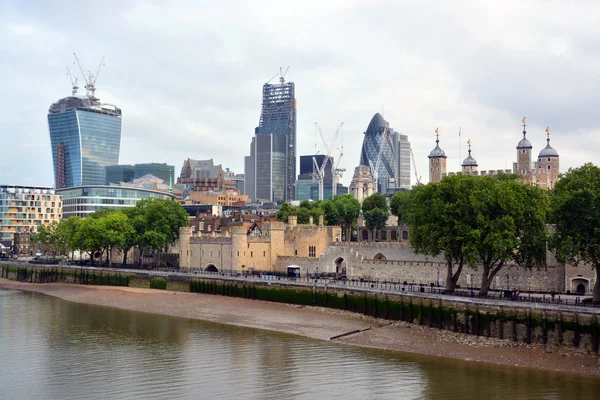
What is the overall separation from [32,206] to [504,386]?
568ft

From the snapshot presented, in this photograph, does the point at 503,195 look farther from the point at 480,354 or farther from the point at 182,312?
the point at 182,312

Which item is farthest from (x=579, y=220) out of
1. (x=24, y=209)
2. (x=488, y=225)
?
(x=24, y=209)

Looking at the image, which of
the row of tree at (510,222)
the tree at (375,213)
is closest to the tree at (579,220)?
the row of tree at (510,222)

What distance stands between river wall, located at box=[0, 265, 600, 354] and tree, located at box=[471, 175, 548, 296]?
4650mm

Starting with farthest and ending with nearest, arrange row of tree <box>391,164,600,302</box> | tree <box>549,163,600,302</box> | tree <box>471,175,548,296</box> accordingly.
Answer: tree <box>471,175,548,296</box>
row of tree <box>391,164,600,302</box>
tree <box>549,163,600,302</box>

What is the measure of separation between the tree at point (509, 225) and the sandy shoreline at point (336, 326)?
8540 millimetres

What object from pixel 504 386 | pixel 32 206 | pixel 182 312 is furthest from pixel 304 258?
pixel 32 206

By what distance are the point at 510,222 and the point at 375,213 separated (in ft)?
239

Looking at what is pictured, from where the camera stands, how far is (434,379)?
43594mm

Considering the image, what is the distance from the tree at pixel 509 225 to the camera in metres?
58.8

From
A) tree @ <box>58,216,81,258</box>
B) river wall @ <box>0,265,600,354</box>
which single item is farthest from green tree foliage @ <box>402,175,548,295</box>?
tree @ <box>58,216,81,258</box>

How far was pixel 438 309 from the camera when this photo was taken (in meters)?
58.8

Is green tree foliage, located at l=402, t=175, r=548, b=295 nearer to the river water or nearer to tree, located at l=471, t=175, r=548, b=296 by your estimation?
tree, located at l=471, t=175, r=548, b=296

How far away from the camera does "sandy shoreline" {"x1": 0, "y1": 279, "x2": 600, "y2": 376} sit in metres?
48.0
